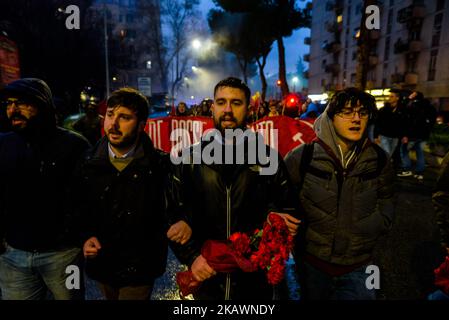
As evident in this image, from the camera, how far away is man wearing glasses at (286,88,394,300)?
2.26 meters

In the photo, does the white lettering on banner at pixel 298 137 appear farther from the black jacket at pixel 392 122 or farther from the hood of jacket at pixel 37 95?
the hood of jacket at pixel 37 95

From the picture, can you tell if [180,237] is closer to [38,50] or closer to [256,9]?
[38,50]

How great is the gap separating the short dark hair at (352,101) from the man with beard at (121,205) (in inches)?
55.8

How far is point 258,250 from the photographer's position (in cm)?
184

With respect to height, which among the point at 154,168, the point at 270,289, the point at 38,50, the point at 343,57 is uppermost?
the point at 343,57

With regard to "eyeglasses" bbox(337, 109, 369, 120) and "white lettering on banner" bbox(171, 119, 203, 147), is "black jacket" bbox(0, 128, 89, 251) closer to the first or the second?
"eyeglasses" bbox(337, 109, 369, 120)

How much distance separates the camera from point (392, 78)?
33688mm

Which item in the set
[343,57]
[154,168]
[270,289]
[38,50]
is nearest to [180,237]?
[154,168]

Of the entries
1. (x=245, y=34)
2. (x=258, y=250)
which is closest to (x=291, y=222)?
(x=258, y=250)

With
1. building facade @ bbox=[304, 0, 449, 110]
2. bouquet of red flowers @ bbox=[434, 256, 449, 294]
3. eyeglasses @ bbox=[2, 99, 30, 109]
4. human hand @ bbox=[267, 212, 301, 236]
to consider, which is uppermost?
building facade @ bbox=[304, 0, 449, 110]

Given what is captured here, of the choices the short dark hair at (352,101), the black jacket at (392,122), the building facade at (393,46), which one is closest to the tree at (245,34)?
the building facade at (393,46)

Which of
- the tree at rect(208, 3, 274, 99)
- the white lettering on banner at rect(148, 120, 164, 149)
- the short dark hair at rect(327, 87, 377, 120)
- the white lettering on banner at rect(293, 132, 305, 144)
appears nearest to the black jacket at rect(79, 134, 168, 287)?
the short dark hair at rect(327, 87, 377, 120)

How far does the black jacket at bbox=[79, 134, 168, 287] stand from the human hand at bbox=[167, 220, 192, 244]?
411 millimetres

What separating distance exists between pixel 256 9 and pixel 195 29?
1445 cm
